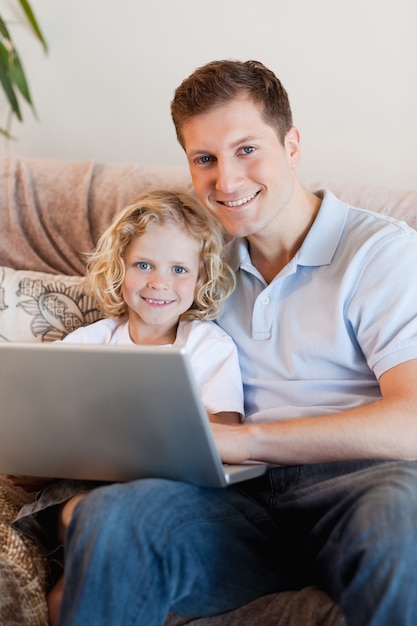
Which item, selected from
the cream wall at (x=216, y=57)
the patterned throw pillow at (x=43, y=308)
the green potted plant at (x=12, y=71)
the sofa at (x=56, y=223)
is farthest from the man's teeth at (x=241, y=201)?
the green potted plant at (x=12, y=71)

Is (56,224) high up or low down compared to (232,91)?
down

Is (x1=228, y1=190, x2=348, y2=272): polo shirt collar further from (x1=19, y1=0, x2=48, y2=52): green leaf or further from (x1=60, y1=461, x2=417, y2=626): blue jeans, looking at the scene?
(x1=19, y1=0, x2=48, y2=52): green leaf

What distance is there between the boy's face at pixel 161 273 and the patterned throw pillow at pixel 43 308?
210 millimetres

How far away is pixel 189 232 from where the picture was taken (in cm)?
170

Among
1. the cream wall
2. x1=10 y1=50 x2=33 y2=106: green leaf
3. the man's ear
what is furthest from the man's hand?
x1=10 y1=50 x2=33 y2=106: green leaf

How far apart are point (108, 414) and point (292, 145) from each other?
74cm

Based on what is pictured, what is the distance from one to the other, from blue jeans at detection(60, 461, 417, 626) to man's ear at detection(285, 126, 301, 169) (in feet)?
2.03

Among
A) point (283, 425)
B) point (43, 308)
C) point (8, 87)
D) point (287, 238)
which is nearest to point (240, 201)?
point (287, 238)

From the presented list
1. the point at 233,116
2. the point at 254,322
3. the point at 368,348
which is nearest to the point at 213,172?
the point at 233,116

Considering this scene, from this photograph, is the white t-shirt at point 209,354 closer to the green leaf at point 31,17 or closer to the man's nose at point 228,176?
the man's nose at point 228,176

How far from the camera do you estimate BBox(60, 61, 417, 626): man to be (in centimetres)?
114

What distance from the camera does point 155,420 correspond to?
3.83 feet

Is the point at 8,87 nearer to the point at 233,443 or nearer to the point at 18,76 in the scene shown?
the point at 18,76

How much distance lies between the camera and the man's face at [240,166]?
155cm
